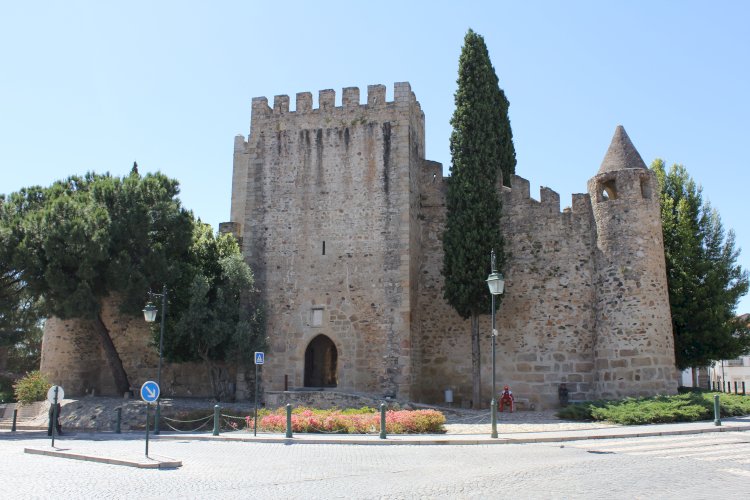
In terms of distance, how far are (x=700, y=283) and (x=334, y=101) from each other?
15.7 meters

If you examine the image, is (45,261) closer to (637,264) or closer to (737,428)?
(637,264)

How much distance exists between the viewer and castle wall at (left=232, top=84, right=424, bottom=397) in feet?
83.5

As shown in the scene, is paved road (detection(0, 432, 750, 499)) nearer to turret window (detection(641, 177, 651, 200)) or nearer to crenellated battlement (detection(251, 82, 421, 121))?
turret window (detection(641, 177, 651, 200))

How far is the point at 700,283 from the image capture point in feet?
87.0

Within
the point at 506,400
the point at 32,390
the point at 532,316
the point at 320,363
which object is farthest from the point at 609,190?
the point at 32,390

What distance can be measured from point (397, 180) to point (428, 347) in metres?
6.53

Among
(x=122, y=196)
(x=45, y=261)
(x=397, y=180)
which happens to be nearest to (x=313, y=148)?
(x=397, y=180)

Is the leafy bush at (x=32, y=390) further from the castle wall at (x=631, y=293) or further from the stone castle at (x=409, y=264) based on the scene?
the castle wall at (x=631, y=293)

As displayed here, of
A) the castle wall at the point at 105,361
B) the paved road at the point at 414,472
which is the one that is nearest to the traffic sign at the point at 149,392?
the paved road at the point at 414,472

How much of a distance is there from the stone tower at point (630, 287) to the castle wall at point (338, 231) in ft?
22.5

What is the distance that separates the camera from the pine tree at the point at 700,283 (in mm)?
26016

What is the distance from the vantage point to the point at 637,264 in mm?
24016

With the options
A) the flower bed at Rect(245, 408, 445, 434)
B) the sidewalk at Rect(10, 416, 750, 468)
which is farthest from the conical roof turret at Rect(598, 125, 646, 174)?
the flower bed at Rect(245, 408, 445, 434)

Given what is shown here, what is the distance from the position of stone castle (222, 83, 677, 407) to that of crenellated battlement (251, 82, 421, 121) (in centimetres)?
5
